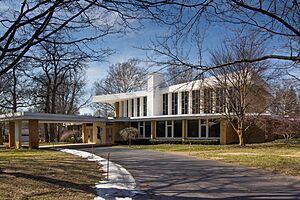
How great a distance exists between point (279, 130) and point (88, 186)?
33.9 metres

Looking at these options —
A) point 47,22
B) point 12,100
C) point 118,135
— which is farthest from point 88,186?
point 12,100

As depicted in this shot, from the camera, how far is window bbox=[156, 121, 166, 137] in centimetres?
4522

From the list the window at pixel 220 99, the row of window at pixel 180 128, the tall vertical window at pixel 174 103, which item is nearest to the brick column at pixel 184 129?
the row of window at pixel 180 128

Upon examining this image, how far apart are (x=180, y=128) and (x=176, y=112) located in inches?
116

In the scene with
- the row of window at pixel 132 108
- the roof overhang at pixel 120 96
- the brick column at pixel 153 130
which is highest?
the roof overhang at pixel 120 96

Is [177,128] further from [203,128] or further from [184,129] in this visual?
[203,128]

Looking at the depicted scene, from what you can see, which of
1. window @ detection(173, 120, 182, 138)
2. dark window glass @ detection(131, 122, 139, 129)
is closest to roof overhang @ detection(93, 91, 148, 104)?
dark window glass @ detection(131, 122, 139, 129)

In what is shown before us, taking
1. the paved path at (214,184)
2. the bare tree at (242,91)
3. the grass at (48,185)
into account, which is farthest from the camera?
the bare tree at (242,91)

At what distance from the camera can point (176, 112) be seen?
151 ft

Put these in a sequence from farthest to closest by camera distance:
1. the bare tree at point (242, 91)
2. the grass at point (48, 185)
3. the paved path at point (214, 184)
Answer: the bare tree at point (242, 91) < the paved path at point (214, 184) < the grass at point (48, 185)

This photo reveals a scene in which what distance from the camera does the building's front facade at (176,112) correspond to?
37719mm

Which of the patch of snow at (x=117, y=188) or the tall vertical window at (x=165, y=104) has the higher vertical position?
the tall vertical window at (x=165, y=104)

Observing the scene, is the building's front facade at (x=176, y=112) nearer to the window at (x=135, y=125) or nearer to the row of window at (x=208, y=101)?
the row of window at (x=208, y=101)

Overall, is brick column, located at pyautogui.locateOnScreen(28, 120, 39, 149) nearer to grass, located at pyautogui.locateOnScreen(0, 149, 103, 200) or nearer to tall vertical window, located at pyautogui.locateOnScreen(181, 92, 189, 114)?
tall vertical window, located at pyautogui.locateOnScreen(181, 92, 189, 114)
